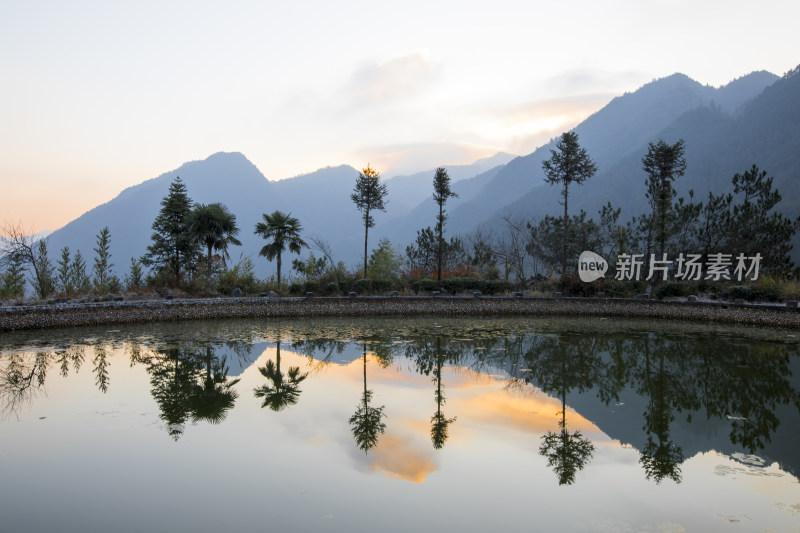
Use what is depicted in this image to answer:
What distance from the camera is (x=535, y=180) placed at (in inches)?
3907

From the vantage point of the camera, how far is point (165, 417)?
727 centimetres

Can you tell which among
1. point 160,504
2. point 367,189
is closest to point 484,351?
point 160,504

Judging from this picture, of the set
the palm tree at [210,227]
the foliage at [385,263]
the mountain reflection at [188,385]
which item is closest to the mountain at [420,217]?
the foliage at [385,263]

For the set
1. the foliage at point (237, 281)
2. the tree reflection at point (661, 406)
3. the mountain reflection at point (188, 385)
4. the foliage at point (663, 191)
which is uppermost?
the foliage at point (663, 191)

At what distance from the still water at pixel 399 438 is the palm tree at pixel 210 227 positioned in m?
9.12

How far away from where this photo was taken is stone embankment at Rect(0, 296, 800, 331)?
15.1 meters

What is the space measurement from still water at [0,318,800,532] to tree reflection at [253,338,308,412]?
63 mm

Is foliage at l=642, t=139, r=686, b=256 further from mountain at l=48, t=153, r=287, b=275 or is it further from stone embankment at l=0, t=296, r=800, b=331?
Answer: mountain at l=48, t=153, r=287, b=275

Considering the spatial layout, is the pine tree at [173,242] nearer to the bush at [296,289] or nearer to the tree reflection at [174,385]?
the bush at [296,289]

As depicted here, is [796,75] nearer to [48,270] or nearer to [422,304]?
[422,304]

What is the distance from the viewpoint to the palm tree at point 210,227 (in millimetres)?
21062

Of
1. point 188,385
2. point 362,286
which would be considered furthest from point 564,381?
point 362,286

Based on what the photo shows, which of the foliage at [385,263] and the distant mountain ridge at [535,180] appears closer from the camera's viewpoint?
the foliage at [385,263]

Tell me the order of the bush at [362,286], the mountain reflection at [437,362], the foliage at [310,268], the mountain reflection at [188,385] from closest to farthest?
the mountain reflection at [437,362] → the mountain reflection at [188,385] → the bush at [362,286] → the foliage at [310,268]
